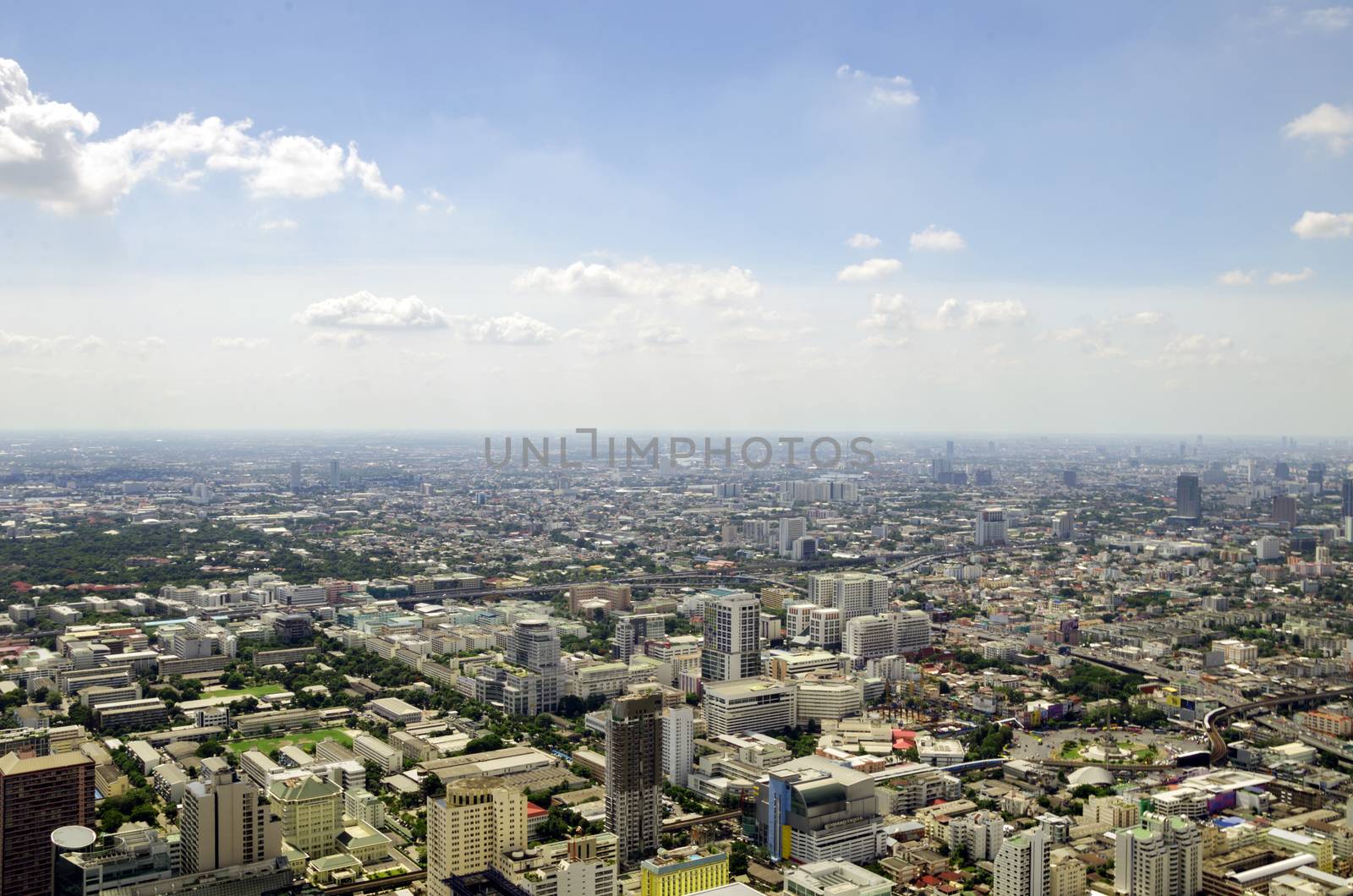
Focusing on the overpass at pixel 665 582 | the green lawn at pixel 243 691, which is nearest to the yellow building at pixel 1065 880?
the green lawn at pixel 243 691

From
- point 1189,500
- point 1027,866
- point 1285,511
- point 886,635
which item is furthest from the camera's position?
point 1189,500

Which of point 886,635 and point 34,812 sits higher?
point 34,812

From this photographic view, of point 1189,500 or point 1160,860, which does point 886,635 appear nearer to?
point 1160,860

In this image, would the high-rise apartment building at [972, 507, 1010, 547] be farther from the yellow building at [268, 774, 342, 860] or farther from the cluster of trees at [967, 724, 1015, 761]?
the yellow building at [268, 774, 342, 860]

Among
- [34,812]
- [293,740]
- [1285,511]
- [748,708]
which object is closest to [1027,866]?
[748,708]

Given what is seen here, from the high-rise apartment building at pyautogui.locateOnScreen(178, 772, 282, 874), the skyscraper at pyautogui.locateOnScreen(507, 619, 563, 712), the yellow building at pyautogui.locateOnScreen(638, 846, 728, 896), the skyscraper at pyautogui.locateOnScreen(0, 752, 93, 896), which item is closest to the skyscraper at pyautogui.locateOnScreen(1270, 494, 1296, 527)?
the skyscraper at pyautogui.locateOnScreen(507, 619, 563, 712)

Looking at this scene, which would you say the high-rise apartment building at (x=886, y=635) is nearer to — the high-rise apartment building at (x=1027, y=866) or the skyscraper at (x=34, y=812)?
the high-rise apartment building at (x=1027, y=866)
